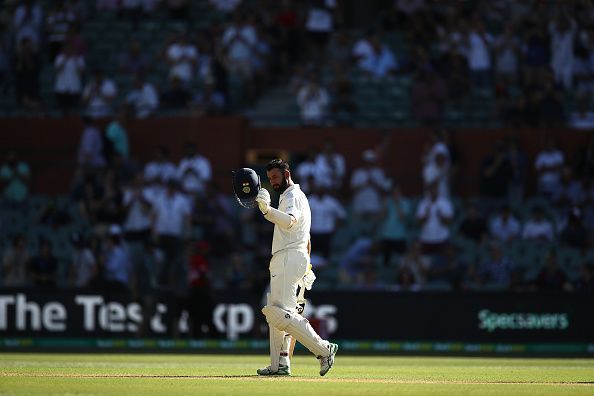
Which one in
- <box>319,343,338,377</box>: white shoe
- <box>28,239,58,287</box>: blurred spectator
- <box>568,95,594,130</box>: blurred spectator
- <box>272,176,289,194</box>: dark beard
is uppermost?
<box>568,95,594,130</box>: blurred spectator

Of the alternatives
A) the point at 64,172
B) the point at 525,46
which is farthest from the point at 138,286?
the point at 525,46

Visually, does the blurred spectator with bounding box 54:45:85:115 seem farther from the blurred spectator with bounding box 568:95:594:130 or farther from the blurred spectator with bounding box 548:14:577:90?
the blurred spectator with bounding box 568:95:594:130

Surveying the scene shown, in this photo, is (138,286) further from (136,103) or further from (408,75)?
(408,75)

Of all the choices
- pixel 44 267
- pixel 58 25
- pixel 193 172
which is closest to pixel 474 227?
pixel 193 172

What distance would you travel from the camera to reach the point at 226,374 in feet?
47.6

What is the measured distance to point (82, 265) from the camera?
966 inches

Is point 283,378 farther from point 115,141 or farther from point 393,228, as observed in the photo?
point 115,141

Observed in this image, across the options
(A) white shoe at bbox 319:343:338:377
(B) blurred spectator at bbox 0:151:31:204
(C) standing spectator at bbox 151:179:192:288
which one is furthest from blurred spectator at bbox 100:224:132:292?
(A) white shoe at bbox 319:343:338:377

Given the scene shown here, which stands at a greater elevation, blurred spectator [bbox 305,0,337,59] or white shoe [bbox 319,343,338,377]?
blurred spectator [bbox 305,0,337,59]

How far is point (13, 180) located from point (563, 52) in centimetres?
1172

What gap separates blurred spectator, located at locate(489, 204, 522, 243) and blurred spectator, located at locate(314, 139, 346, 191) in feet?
10.8

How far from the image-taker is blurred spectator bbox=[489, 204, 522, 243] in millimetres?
24562

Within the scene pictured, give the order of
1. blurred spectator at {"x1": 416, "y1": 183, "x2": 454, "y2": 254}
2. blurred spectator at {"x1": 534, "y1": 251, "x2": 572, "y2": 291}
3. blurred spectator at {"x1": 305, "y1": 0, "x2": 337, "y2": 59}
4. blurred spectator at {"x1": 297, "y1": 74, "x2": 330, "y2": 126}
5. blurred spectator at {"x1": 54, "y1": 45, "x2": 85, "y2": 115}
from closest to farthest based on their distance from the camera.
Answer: blurred spectator at {"x1": 534, "y1": 251, "x2": 572, "y2": 291}
blurred spectator at {"x1": 416, "y1": 183, "x2": 454, "y2": 254}
blurred spectator at {"x1": 297, "y1": 74, "x2": 330, "y2": 126}
blurred spectator at {"x1": 54, "y1": 45, "x2": 85, "y2": 115}
blurred spectator at {"x1": 305, "y1": 0, "x2": 337, "y2": 59}

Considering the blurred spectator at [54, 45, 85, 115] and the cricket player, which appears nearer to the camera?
the cricket player
